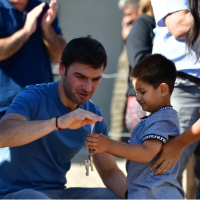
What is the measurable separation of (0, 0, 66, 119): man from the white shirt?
0.98 metres

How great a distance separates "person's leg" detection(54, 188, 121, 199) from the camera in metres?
2.98

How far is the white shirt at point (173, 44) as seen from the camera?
114 inches

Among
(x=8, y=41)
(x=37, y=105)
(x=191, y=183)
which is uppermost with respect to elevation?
(x=8, y=41)

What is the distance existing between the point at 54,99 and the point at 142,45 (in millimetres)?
1432

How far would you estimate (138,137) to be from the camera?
259cm

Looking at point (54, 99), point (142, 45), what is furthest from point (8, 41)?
point (142, 45)

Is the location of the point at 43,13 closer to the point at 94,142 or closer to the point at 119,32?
the point at 94,142

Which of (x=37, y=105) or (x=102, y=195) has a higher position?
(x=37, y=105)

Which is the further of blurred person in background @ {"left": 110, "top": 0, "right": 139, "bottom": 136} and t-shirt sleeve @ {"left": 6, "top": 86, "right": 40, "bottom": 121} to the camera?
blurred person in background @ {"left": 110, "top": 0, "right": 139, "bottom": 136}

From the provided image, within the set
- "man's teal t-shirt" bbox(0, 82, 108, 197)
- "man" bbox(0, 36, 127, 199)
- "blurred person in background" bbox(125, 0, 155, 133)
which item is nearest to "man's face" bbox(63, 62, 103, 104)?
"man" bbox(0, 36, 127, 199)

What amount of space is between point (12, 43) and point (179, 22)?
52.3 inches

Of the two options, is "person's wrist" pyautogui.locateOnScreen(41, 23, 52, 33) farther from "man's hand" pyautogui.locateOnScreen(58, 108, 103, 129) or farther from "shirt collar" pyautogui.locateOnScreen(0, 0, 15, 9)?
"man's hand" pyautogui.locateOnScreen(58, 108, 103, 129)

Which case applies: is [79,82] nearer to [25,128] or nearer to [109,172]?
[25,128]

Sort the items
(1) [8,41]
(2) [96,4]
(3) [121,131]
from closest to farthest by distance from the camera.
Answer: (1) [8,41], (3) [121,131], (2) [96,4]
